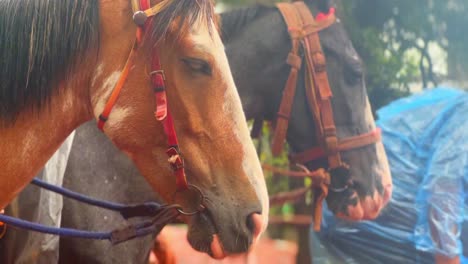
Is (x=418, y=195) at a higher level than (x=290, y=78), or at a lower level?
lower

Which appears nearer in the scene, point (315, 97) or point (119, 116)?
point (119, 116)

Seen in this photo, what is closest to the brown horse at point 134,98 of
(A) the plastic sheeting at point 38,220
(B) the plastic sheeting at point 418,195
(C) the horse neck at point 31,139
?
(C) the horse neck at point 31,139

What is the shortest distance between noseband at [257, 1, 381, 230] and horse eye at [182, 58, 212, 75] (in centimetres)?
104

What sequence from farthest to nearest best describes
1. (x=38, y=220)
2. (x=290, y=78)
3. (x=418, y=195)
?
(x=418, y=195) → (x=290, y=78) → (x=38, y=220)

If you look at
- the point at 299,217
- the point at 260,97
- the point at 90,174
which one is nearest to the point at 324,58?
the point at 260,97

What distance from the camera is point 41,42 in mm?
1205

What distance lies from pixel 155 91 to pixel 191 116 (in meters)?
0.09

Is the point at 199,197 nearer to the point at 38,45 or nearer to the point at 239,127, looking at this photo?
the point at 239,127

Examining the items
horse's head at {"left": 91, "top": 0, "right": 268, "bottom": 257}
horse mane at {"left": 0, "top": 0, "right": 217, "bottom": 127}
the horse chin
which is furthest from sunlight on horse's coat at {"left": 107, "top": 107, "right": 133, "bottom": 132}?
the horse chin

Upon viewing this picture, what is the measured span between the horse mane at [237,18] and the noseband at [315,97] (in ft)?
0.32

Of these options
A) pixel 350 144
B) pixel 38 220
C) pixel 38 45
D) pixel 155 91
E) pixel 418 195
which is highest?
pixel 38 45

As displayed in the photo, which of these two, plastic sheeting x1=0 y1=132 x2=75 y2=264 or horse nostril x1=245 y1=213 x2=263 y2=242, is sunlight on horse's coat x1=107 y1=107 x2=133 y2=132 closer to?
horse nostril x1=245 y1=213 x2=263 y2=242

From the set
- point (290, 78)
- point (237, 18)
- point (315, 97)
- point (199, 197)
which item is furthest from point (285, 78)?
point (199, 197)

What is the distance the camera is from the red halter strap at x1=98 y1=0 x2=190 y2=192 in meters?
1.22
